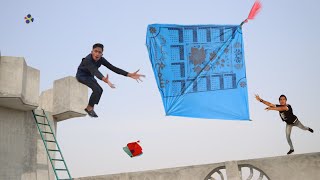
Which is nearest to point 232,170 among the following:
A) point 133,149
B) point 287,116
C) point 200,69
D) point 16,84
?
point 287,116

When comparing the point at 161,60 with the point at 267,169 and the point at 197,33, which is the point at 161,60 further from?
the point at 267,169

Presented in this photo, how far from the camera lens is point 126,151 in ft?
35.3

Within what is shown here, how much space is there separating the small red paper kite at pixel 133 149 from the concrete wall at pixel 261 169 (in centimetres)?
73

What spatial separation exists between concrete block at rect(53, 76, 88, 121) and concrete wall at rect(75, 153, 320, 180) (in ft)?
7.81

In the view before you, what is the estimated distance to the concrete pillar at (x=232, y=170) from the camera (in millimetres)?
9344

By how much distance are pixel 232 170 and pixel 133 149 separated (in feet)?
10.0

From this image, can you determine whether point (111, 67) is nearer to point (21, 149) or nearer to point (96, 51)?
point (96, 51)

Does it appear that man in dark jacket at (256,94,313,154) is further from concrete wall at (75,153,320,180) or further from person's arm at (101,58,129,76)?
person's arm at (101,58,129,76)

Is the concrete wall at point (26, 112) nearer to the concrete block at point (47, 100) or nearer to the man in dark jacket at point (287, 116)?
the concrete block at point (47, 100)

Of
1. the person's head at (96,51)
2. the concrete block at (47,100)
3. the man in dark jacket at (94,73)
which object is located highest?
the person's head at (96,51)

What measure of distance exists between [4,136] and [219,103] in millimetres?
5849

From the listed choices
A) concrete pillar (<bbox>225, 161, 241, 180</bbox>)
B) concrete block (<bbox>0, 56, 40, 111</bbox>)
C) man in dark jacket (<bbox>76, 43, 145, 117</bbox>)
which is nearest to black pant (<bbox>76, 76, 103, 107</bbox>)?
man in dark jacket (<bbox>76, 43, 145, 117</bbox>)

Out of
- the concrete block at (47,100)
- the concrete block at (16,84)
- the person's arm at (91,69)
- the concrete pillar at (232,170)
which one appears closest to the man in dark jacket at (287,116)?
the concrete pillar at (232,170)

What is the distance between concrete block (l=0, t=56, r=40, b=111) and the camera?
888 centimetres
